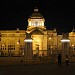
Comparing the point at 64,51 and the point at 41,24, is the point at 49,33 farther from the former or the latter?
the point at 64,51

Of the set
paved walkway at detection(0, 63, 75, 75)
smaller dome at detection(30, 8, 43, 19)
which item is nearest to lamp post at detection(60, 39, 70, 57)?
paved walkway at detection(0, 63, 75, 75)

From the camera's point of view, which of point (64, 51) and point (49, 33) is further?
point (49, 33)

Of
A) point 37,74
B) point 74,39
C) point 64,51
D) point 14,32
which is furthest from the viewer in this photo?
point 14,32

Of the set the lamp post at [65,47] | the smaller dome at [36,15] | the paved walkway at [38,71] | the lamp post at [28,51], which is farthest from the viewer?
the smaller dome at [36,15]

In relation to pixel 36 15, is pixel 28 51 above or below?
below

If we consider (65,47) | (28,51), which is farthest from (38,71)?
(28,51)

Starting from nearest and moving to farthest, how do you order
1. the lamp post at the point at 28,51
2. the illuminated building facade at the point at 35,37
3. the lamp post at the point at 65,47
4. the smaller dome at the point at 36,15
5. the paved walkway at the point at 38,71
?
1. the paved walkway at the point at 38,71
2. the lamp post at the point at 65,47
3. the lamp post at the point at 28,51
4. the illuminated building facade at the point at 35,37
5. the smaller dome at the point at 36,15

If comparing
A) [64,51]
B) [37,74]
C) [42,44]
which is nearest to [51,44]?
[42,44]

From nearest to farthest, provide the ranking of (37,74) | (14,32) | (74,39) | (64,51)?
(37,74) < (64,51) < (74,39) < (14,32)

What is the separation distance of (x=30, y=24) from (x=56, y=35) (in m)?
6.68

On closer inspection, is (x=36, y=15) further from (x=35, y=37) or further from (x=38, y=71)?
(x=38, y=71)

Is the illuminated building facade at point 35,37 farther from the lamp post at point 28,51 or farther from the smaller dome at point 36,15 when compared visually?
the lamp post at point 28,51

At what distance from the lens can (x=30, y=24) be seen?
82812 mm

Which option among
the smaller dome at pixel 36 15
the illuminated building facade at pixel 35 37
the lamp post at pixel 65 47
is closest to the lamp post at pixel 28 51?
the lamp post at pixel 65 47
